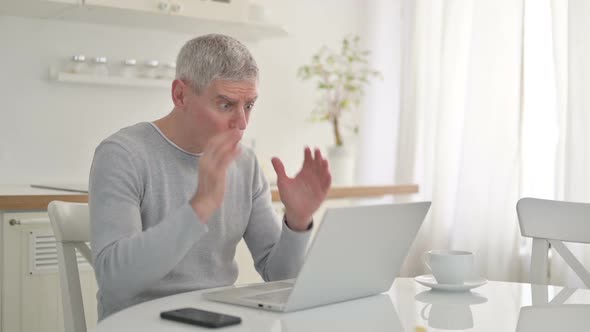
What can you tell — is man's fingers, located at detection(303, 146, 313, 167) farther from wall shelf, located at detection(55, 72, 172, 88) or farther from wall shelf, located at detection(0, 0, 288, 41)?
wall shelf, located at detection(55, 72, 172, 88)

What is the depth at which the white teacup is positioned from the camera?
1586mm

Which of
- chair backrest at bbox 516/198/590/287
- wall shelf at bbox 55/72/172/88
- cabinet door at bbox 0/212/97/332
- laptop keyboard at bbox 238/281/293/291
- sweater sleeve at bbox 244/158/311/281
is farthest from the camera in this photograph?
wall shelf at bbox 55/72/172/88

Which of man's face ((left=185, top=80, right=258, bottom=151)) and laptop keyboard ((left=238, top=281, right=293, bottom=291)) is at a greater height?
man's face ((left=185, top=80, right=258, bottom=151))

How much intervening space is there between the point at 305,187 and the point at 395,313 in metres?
0.37

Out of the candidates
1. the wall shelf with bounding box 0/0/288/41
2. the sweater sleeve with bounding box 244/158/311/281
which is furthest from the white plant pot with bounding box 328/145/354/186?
the sweater sleeve with bounding box 244/158/311/281

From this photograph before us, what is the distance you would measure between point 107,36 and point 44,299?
4.31 feet

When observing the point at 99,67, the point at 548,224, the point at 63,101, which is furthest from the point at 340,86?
the point at 548,224

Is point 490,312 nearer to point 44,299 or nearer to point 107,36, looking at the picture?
point 44,299

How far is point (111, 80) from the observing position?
3.38 meters

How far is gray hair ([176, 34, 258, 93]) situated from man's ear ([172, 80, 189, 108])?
18mm

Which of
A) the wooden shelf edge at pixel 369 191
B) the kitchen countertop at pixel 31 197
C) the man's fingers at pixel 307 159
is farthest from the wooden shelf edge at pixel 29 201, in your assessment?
the man's fingers at pixel 307 159

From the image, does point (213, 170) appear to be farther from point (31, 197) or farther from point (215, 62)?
point (31, 197)

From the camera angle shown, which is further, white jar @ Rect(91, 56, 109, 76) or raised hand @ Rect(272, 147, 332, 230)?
white jar @ Rect(91, 56, 109, 76)

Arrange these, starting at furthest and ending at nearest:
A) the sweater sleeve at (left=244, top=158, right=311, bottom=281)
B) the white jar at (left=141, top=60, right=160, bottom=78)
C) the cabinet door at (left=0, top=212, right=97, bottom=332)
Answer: the white jar at (left=141, top=60, right=160, bottom=78), the cabinet door at (left=0, top=212, right=97, bottom=332), the sweater sleeve at (left=244, top=158, right=311, bottom=281)
